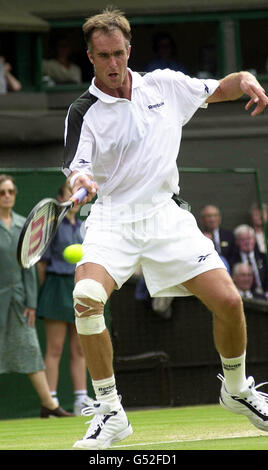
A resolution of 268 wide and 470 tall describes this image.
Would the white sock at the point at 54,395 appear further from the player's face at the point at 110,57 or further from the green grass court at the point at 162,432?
the player's face at the point at 110,57

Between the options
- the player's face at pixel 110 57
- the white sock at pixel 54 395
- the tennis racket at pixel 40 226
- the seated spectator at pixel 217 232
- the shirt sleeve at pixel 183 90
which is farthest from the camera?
the seated spectator at pixel 217 232

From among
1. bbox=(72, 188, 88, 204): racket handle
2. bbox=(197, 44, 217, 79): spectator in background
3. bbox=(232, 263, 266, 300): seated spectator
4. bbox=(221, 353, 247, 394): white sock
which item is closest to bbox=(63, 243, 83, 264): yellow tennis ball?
bbox=(72, 188, 88, 204): racket handle

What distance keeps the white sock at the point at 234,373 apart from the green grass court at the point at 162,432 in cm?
33

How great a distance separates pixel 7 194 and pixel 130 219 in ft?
15.1

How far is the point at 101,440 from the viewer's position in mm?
5949

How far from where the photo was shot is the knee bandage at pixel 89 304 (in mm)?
5914

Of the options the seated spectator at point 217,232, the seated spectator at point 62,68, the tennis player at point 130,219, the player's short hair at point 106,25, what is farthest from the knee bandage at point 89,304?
the seated spectator at point 62,68

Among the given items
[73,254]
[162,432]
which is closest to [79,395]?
[162,432]

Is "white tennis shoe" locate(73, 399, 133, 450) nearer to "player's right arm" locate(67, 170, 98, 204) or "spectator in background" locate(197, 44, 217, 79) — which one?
"player's right arm" locate(67, 170, 98, 204)

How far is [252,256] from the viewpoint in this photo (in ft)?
39.8

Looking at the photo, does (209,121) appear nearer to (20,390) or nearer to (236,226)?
(236,226)

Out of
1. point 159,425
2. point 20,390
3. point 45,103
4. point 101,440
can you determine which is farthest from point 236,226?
point 101,440

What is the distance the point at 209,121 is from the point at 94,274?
35.3ft
